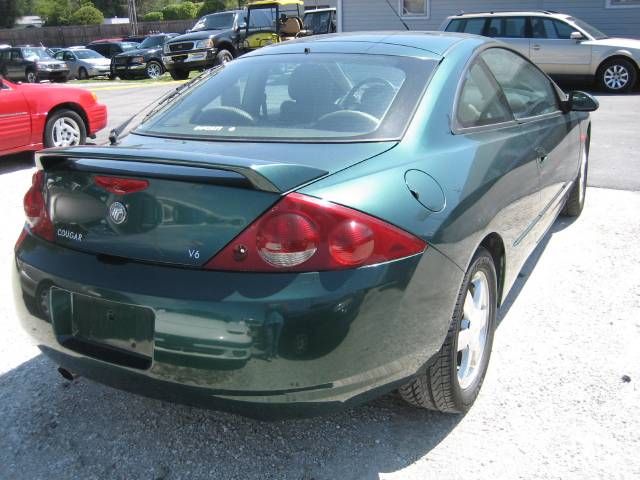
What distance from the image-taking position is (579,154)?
477cm

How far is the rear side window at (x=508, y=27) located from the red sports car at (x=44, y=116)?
8.79 metres

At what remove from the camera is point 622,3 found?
17812mm

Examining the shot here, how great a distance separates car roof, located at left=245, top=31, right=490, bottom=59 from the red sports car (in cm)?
520

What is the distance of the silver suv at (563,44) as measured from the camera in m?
13.6

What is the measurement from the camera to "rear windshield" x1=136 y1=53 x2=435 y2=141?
8.79ft

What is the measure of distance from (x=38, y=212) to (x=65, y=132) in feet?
20.9

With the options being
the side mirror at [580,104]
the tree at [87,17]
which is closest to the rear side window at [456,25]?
the side mirror at [580,104]

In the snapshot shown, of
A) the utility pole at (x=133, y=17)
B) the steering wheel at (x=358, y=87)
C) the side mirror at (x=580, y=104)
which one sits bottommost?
the side mirror at (x=580, y=104)

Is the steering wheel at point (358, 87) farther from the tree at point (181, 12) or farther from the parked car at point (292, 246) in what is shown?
the tree at point (181, 12)

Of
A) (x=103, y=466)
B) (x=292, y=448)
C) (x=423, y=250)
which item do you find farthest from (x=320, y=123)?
(x=103, y=466)

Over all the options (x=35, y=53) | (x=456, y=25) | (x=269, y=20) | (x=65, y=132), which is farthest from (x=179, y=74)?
(x=65, y=132)

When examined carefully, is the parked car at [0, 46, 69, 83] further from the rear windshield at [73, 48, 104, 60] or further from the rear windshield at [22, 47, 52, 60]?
the rear windshield at [73, 48, 104, 60]

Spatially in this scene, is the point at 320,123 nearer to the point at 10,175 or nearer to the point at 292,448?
the point at 292,448

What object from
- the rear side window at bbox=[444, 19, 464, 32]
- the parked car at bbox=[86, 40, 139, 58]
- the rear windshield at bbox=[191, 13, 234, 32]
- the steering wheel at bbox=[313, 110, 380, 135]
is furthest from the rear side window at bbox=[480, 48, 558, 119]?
the parked car at bbox=[86, 40, 139, 58]
